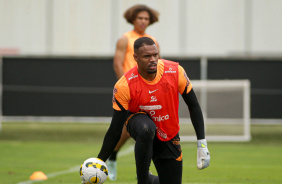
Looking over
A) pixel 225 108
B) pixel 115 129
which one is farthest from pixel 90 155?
pixel 115 129

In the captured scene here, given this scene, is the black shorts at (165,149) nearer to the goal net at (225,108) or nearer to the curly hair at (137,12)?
the curly hair at (137,12)

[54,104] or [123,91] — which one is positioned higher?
[123,91]

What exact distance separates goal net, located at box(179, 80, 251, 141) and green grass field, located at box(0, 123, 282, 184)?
357 mm

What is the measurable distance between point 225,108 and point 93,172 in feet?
35.4

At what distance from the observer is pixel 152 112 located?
22.0 feet

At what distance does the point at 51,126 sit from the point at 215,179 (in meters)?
12.0

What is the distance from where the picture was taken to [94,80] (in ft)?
57.3

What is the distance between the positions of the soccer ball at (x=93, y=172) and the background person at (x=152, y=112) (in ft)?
0.29

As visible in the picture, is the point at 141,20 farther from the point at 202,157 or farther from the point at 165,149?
the point at 202,157

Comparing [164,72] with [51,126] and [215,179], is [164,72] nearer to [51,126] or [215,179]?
[215,179]

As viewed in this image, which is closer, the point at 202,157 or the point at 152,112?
the point at 202,157

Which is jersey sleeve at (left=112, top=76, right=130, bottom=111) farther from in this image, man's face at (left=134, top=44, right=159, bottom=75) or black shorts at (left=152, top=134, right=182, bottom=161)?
black shorts at (left=152, top=134, right=182, bottom=161)

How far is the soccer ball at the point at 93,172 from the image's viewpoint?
6535 mm

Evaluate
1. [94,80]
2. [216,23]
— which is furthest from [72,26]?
[94,80]
